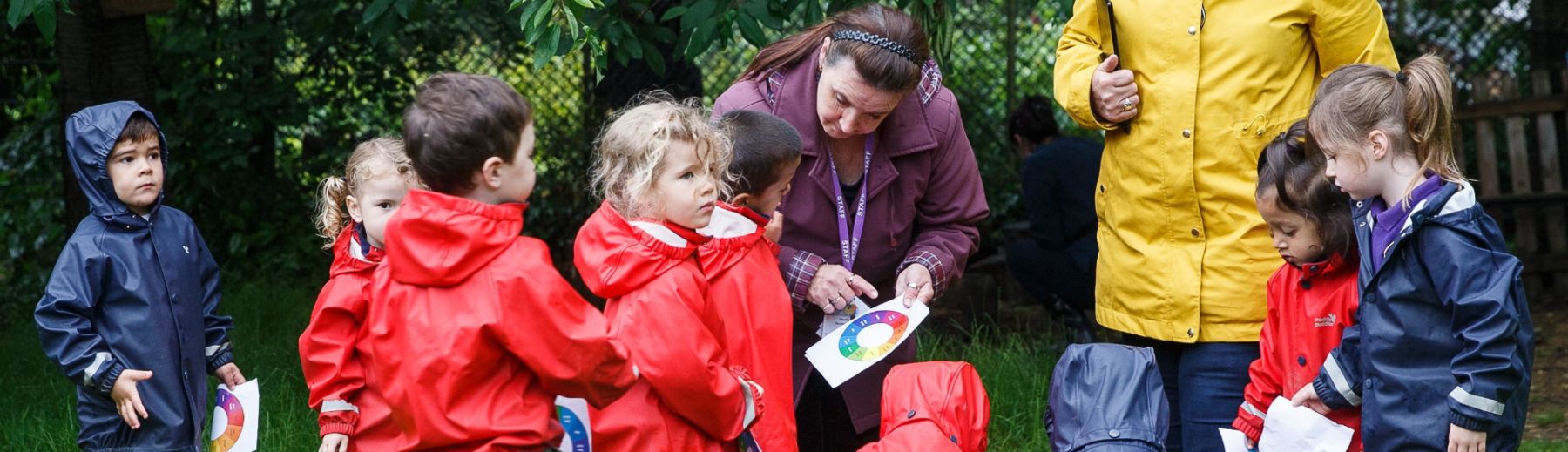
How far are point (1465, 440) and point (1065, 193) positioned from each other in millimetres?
3857

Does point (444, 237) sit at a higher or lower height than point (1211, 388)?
higher

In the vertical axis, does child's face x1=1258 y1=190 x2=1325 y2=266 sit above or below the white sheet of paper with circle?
above

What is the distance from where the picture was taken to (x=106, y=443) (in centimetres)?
344

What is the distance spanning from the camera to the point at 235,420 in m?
3.25

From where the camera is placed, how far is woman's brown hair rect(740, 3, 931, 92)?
3.10 m

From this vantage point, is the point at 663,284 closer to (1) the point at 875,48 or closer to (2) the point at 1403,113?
(1) the point at 875,48

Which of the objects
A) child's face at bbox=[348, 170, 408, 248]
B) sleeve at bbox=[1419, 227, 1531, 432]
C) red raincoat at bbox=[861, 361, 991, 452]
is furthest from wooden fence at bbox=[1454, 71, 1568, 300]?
child's face at bbox=[348, 170, 408, 248]

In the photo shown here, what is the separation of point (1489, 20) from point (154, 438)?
839 cm

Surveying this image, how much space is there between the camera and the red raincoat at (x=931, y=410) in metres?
2.70

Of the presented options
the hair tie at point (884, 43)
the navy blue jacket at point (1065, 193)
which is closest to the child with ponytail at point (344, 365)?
the hair tie at point (884, 43)

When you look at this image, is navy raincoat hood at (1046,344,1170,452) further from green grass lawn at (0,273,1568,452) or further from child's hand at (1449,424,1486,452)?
green grass lawn at (0,273,1568,452)

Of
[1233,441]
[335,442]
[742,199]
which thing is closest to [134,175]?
[335,442]

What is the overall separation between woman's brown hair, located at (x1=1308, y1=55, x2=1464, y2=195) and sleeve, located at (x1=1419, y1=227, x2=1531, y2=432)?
0.18 meters

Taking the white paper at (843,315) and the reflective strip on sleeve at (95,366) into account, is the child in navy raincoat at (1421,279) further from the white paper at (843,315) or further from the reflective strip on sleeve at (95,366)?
the reflective strip on sleeve at (95,366)
